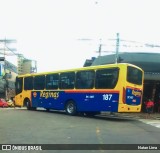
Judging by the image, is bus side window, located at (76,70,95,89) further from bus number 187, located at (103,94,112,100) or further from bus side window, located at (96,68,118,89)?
bus number 187, located at (103,94,112,100)

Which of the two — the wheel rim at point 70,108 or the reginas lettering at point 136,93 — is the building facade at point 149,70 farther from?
the reginas lettering at point 136,93

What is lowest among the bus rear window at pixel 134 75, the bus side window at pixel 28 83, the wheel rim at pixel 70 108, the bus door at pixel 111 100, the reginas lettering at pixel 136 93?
the wheel rim at pixel 70 108

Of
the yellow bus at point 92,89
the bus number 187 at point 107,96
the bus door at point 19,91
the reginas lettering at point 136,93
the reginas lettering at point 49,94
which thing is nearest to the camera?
the yellow bus at point 92,89

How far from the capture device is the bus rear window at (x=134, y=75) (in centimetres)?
2098

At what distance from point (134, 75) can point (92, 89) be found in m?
2.81

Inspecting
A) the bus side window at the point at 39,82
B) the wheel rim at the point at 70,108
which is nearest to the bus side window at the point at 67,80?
the wheel rim at the point at 70,108

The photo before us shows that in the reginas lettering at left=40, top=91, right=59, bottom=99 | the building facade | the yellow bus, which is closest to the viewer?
the yellow bus

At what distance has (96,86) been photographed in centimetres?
2217

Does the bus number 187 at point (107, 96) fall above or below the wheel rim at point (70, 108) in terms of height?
above

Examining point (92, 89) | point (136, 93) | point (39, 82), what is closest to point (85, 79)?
point (92, 89)

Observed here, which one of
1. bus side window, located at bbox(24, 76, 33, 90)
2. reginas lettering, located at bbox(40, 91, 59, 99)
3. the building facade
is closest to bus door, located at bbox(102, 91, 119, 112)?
reginas lettering, located at bbox(40, 91, 59, 99)

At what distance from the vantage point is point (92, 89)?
73.6 ft

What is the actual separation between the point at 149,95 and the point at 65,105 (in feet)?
29.3

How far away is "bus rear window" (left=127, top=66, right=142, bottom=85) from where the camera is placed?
2098cm
